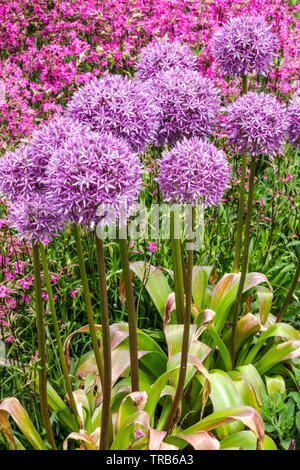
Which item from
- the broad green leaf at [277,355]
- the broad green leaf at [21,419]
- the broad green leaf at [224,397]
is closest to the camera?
the broad green leaf at [21,419]

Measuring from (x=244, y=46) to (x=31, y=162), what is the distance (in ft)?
5.04

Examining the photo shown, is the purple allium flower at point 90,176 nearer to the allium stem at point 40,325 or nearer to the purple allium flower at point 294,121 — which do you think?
the allium stem at point 40,325

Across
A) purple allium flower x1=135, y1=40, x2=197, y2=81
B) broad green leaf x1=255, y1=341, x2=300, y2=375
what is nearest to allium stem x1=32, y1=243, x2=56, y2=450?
purple allium flower x1=135, y1=40, x2=197, y2=81

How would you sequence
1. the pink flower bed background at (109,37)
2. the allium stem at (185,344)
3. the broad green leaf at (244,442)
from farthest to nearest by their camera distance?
1. the pink flower bed background at (109,37)
2. the broad green leaf at (244,442)
3. the allium stem at (185,344)

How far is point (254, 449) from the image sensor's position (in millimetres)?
2883

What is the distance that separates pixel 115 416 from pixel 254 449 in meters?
0.77

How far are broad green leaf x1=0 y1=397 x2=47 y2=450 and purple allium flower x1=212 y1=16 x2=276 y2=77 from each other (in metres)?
2.19

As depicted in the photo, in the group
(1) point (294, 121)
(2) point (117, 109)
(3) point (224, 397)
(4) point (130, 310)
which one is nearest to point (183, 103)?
(2) point (117, 109)

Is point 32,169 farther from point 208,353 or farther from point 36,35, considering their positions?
point 36,35

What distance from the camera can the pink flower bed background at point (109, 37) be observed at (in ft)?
16.0

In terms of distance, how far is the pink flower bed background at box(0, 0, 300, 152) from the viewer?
4875 mm

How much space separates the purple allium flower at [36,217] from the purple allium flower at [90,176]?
0.66 ft

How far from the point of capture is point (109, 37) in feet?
17.9

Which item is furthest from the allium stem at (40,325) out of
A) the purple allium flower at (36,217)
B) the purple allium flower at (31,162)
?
the purple allium flower at (31,162)
